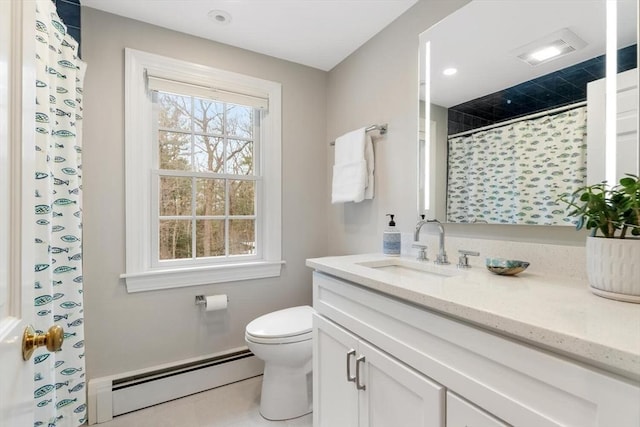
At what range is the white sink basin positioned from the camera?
1.30 metres

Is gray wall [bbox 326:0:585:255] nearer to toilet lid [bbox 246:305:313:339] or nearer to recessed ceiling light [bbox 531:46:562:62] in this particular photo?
recessed ceiling light [bbox 531:46:562:62]

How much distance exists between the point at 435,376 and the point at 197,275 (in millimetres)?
1616

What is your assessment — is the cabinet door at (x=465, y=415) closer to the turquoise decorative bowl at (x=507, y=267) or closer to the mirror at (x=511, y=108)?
the turquoise decorative bowl at (x=507, y=267)

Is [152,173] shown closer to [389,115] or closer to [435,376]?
[389,115]

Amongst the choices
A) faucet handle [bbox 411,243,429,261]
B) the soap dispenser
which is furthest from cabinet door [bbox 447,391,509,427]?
the soap dispenser

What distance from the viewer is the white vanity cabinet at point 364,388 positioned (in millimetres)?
866

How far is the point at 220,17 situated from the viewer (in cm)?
179

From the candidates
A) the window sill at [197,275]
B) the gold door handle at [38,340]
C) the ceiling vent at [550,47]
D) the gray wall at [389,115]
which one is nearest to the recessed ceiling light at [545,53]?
the ceiling vent at [550,47]

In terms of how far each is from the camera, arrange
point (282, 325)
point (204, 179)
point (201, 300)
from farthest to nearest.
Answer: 1. point (204, 179)
2. point (201, 300)
3. point (282, 325)

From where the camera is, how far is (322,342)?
4.47 ft

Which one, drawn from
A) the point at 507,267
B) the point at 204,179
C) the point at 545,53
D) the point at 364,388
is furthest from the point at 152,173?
the point at 545,53

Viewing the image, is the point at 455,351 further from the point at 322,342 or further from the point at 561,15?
the point at 561,15

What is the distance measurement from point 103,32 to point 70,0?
18cm

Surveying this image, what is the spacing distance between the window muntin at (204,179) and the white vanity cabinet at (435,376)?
3.44ft
